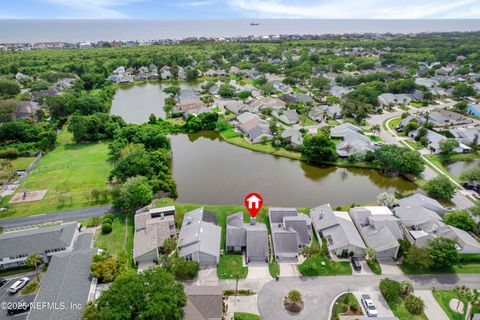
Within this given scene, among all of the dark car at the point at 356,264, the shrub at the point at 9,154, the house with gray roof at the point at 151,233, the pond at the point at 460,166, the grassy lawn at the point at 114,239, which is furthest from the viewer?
the shrub at the point at 9,154

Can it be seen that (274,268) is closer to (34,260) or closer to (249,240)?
(249,240)

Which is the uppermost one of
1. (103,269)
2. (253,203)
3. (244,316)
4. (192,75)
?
(192,75)

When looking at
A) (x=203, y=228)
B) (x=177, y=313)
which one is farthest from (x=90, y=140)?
(x=177, y=313)

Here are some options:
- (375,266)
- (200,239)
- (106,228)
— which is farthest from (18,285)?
(375,266)

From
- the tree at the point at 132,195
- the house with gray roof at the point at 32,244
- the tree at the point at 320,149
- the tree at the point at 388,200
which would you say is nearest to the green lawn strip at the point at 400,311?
the tree at the point at 388,200

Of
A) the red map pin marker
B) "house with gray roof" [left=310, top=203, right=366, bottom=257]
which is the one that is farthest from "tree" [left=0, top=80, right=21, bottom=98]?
"house with gray roof" [left=310, top=203, right=366, bottom=257]

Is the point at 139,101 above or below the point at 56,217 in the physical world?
above

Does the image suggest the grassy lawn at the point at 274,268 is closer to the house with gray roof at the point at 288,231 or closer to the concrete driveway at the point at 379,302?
the house with gray roof at the point at 288,231

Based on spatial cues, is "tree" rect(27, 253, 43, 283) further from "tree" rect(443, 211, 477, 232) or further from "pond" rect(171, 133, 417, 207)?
"tree" rect(443, 211, 477, 232)
